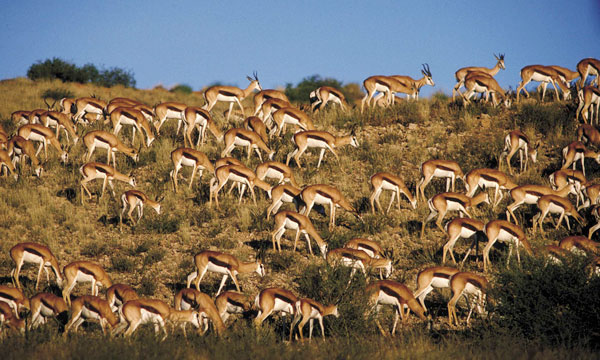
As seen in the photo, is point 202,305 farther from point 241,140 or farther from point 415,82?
point 415,82

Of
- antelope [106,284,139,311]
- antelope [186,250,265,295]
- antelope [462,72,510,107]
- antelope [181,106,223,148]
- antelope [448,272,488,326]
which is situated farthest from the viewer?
antelope [462,72,510,107]

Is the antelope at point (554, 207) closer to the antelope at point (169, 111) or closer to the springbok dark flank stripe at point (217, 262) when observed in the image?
the springbok dark flank stripe at point (217, 262)

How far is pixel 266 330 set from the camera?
1022 cm

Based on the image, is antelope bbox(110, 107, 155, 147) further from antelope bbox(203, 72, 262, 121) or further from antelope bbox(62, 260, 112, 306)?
antelope bbox(62, 260, 112, 306)

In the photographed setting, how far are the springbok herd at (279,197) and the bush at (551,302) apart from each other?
0.47 metres

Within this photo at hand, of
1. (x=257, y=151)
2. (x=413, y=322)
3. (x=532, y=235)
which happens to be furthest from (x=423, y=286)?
(x=257, y=151)

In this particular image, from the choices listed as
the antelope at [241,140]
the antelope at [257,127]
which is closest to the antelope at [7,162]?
the antelope at [241,140]

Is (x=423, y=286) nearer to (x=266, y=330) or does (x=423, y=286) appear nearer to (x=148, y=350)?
(x=266, y=330)

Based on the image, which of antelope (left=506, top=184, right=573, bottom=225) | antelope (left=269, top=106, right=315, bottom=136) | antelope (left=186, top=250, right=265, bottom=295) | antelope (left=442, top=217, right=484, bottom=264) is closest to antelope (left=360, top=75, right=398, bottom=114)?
antelope (left=269, top=106, right=315, bottom=136)

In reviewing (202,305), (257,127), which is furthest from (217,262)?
(257,127)

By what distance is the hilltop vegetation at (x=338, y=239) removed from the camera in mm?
9430

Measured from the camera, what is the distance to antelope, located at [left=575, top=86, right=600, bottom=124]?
20500 mm

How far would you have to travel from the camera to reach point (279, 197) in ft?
51.7

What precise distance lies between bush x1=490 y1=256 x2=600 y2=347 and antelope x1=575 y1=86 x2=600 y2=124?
36.2 ft
